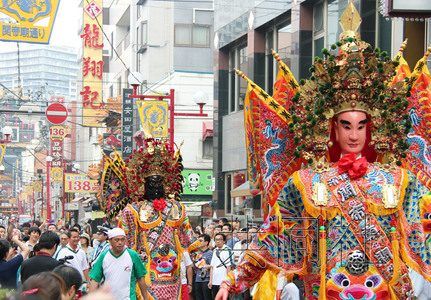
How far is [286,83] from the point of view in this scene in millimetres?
8609

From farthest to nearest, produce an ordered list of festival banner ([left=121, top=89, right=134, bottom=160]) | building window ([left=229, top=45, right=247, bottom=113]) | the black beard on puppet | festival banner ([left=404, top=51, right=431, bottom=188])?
festival banner ([left=121, top=89, right=134, bottom=160])
building window ([left=229, top=45, right=247, bottom=113])
the black beard on puppet
festival banner ([left=404, top=51, right=431, bottom=188])

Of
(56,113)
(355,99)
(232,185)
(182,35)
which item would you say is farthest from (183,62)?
(355,99)

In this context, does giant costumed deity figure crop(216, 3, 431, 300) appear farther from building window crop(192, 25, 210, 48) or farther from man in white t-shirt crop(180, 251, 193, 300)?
building window crop(192, 25, 210, 48)

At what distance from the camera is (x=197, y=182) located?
40031 millimetres

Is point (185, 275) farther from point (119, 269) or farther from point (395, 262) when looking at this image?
point (395, 262)

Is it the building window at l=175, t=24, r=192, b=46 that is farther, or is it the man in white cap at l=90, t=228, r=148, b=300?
the building window at l=175, t=24, r=192, b=46

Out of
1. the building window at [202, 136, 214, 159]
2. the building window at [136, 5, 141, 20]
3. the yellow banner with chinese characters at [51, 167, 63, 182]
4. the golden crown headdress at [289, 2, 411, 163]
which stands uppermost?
the building window at [136, 5, 141, 20]

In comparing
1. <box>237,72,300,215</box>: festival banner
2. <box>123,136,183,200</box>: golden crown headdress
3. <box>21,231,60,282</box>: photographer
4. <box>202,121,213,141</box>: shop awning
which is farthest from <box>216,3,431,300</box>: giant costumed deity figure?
<box>202,121,213,141</box>: shop awning

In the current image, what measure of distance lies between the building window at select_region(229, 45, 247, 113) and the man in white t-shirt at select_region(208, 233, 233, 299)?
42.6 feet

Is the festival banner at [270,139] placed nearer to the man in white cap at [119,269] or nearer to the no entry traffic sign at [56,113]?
the man in white cap at [119,269]

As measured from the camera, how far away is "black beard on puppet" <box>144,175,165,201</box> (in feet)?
44.3

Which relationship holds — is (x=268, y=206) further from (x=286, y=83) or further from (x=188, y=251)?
(x=188, y=251)

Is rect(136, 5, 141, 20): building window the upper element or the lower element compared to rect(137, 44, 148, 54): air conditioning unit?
upper

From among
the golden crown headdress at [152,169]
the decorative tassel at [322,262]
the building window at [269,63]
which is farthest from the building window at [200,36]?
the decorative tassel at [322,262]
